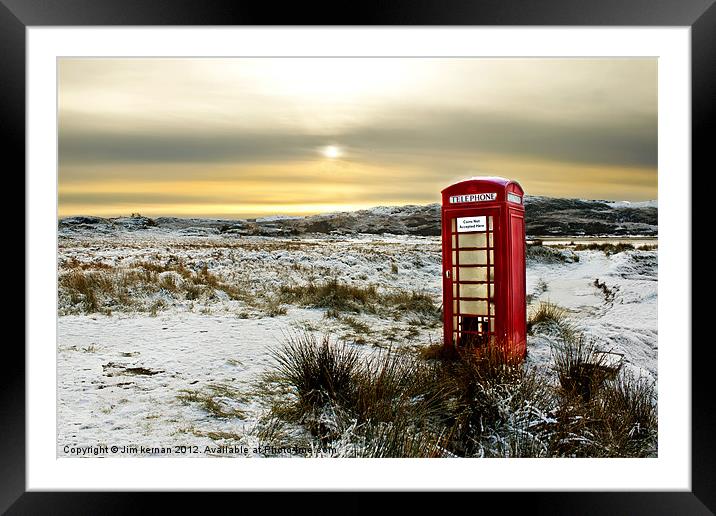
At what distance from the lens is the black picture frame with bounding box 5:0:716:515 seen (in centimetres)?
230

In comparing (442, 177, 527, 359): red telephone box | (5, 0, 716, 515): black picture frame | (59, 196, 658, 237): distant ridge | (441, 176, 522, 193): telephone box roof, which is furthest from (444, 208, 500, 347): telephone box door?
(59, 196, 658, 237): distant ridge

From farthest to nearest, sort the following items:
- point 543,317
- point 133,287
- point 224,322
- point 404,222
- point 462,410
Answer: point 404,222 → point 133,287 → point 224,322 → point 543,317 → point 462,410

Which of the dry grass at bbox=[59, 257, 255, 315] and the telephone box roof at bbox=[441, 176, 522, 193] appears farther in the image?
the dry grass at bbox=[59, 257, 255, 315]

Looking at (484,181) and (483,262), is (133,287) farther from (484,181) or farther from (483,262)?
(484,181)

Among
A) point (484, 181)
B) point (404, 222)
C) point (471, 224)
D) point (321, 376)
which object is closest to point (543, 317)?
point (471, 224)

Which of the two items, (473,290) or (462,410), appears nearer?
(462,410)

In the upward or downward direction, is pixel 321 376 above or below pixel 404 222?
below

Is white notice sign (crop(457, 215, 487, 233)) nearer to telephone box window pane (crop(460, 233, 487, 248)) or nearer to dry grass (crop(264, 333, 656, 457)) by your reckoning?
telephone box window pane (crop(460, 233, 487, 248))

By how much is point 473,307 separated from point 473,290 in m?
0.13

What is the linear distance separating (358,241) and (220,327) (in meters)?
5.34

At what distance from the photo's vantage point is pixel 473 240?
366cm
